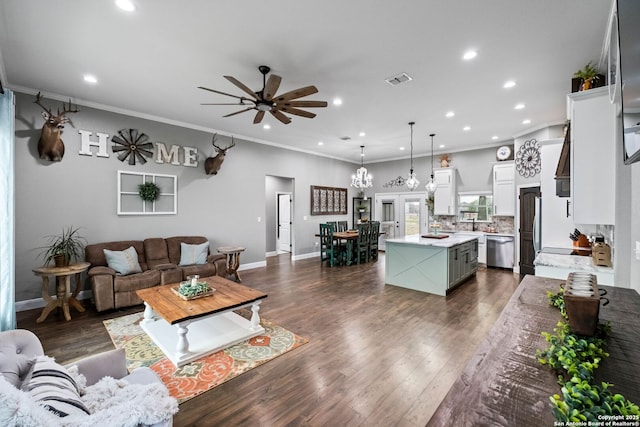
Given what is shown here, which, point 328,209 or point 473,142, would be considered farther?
point 328,209

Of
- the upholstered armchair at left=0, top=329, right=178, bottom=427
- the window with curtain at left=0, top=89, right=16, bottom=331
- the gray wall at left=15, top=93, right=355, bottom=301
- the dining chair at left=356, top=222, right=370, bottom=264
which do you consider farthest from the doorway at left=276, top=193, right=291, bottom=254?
the upholstered armchair at left=0, top=329, right=178, bottom=427

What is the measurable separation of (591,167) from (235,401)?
3.76 meters

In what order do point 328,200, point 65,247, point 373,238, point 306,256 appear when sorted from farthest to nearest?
point 328,200, point 306,256, point 373,238, point 65,247

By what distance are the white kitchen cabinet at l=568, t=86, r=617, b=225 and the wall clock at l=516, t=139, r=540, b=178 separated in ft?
12.0

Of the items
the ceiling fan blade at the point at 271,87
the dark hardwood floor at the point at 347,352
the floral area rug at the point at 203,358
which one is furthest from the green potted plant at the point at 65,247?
the ceiling fan blade at the point at 271,87

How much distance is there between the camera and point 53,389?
115 cm

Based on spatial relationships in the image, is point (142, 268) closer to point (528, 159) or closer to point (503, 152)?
point (528, 159)

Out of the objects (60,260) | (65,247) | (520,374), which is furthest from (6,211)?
(520,374)

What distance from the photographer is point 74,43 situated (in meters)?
2.88

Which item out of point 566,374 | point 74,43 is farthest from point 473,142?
point 74,43

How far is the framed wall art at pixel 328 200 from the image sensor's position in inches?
335

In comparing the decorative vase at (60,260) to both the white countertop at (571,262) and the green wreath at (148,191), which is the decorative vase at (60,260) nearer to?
the green wreath at (148,191)

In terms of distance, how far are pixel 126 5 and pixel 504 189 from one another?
7686 millimetres

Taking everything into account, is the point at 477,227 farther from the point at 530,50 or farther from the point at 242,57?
the point at 242,57
